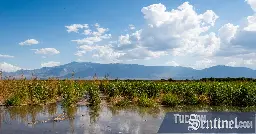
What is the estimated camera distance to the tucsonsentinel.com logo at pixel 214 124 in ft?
53.4

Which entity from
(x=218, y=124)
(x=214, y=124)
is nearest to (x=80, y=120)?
(x=214, y=124)

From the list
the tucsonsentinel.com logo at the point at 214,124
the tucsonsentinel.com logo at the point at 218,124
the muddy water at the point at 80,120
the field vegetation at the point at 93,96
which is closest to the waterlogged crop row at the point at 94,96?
the field vegetation at the point at 93,96

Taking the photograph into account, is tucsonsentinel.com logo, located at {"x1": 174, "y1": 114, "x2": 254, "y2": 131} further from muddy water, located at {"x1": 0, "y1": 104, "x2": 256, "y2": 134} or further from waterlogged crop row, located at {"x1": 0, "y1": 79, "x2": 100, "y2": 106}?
waterlogged crop row, located at {"x1": 0, "y1": 79, "x2": 100, "y2": 106}

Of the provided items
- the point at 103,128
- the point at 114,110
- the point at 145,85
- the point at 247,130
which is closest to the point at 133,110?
the point at 114,110

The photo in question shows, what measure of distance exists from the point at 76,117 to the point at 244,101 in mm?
14636

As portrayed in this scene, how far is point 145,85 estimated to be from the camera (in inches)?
1378

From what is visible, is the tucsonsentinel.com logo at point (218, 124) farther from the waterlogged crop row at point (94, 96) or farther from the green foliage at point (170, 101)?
the waterlogged crop row at point (94, 96)

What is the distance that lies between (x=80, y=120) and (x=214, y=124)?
24.1ft

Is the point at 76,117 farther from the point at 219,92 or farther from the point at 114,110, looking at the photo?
the point at 219,92

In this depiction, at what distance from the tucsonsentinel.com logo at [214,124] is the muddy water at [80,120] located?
66 centimetres

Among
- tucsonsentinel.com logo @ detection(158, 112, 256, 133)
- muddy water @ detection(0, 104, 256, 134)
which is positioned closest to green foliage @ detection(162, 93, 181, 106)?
muddy water @ detection(0, 104, 256, 134)

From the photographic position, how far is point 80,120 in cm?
1911

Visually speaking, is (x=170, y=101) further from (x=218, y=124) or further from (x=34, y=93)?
(x=34, y=93)

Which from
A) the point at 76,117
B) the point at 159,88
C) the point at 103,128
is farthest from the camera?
the point at 159,88
